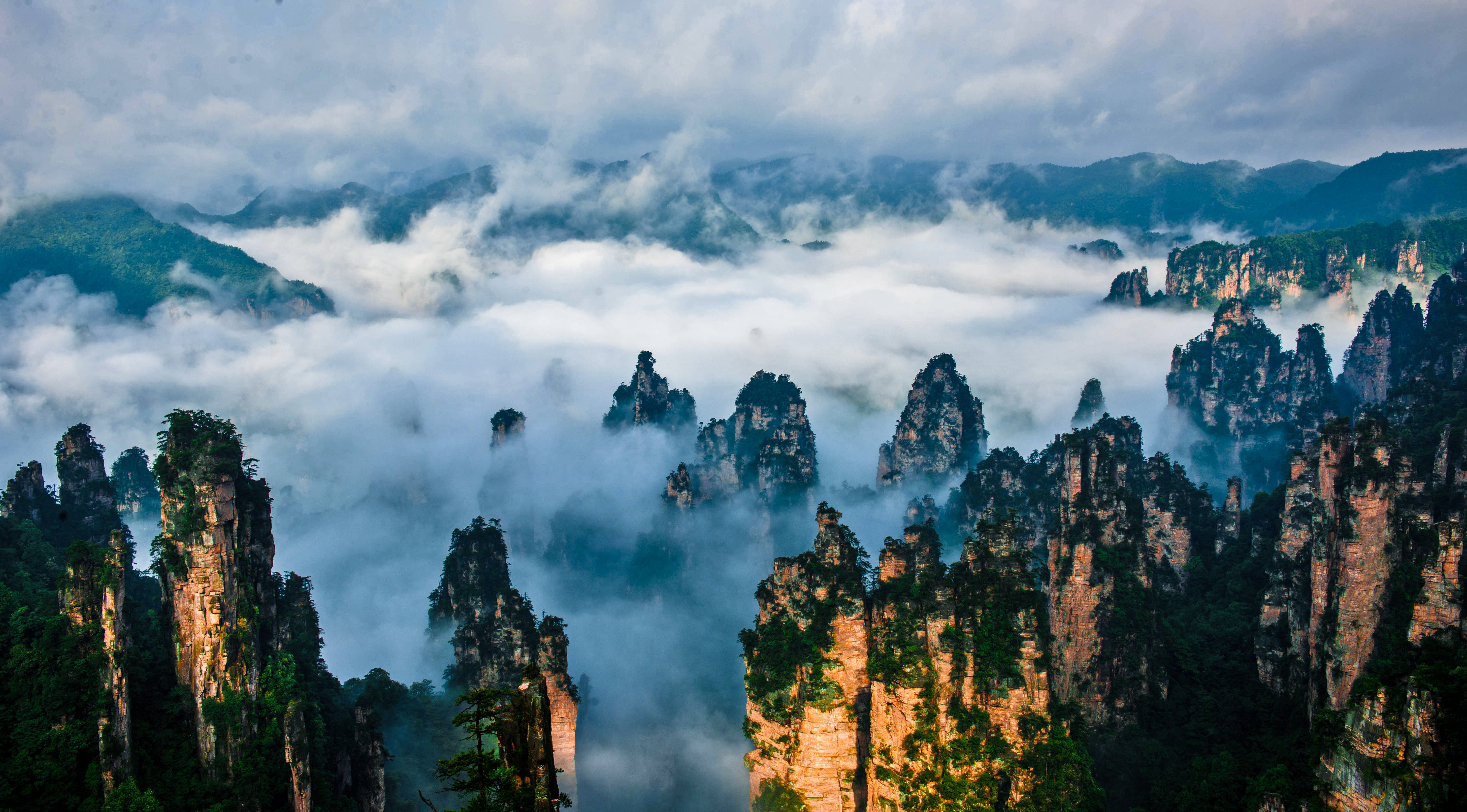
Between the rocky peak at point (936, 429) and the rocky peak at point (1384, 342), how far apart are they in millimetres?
46446

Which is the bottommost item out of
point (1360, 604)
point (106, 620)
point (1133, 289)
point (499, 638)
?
point (499, 638)

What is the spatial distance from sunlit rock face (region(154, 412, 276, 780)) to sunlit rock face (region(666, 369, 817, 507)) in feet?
229

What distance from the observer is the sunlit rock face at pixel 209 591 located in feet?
150

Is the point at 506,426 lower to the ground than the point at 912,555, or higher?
higher

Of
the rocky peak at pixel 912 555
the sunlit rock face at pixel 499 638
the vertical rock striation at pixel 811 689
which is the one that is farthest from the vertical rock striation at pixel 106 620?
the rocky peak at pixel 912 555

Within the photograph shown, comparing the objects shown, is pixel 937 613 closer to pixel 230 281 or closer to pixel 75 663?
pixel 75 663

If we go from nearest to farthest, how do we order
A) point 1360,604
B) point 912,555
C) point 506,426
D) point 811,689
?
point 1360,604 → point 811,689 → point 912,555 → point 506,426

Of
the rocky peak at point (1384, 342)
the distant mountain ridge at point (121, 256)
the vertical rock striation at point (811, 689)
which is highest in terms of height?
the distant mountain ridge at point (121, 256)

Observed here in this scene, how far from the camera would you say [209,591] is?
46.3 m

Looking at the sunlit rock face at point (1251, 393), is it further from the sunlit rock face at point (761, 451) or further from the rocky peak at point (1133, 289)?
the sunlit rock face at point (761, 451)

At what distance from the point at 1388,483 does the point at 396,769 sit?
61.6 metres

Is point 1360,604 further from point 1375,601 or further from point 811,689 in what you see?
point 811,689

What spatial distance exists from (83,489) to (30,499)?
3.41 m

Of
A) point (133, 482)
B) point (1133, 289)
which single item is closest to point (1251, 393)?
point (1133, 289)
